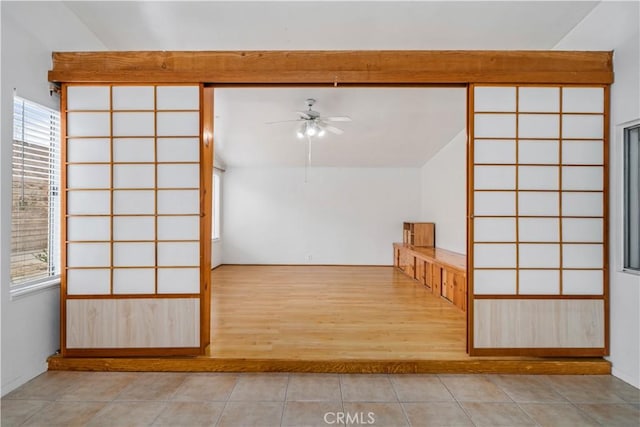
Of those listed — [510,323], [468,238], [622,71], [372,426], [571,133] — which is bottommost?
[372,426]

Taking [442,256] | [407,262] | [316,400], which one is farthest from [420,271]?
[316,400]

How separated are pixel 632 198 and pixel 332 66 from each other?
2.61 meters

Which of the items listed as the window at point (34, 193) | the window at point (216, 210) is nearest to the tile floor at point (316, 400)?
the window at point (34, 193)

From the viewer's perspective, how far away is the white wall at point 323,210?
799 centimetres

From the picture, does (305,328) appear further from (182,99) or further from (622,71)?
(622,71)

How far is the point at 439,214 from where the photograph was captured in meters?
6.88

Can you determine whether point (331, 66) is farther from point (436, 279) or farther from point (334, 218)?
point (334, 218)

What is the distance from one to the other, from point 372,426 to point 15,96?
3.35m

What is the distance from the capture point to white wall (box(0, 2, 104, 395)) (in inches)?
97.0

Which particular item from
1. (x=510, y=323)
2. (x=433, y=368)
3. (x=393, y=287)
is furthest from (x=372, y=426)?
(x=393, y=287)

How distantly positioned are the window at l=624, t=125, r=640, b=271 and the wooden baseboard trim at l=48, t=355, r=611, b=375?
89 cm

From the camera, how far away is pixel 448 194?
646 centimetres

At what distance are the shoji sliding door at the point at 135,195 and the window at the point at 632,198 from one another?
11.3 feet

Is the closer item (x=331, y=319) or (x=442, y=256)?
(x=331, y=319)
